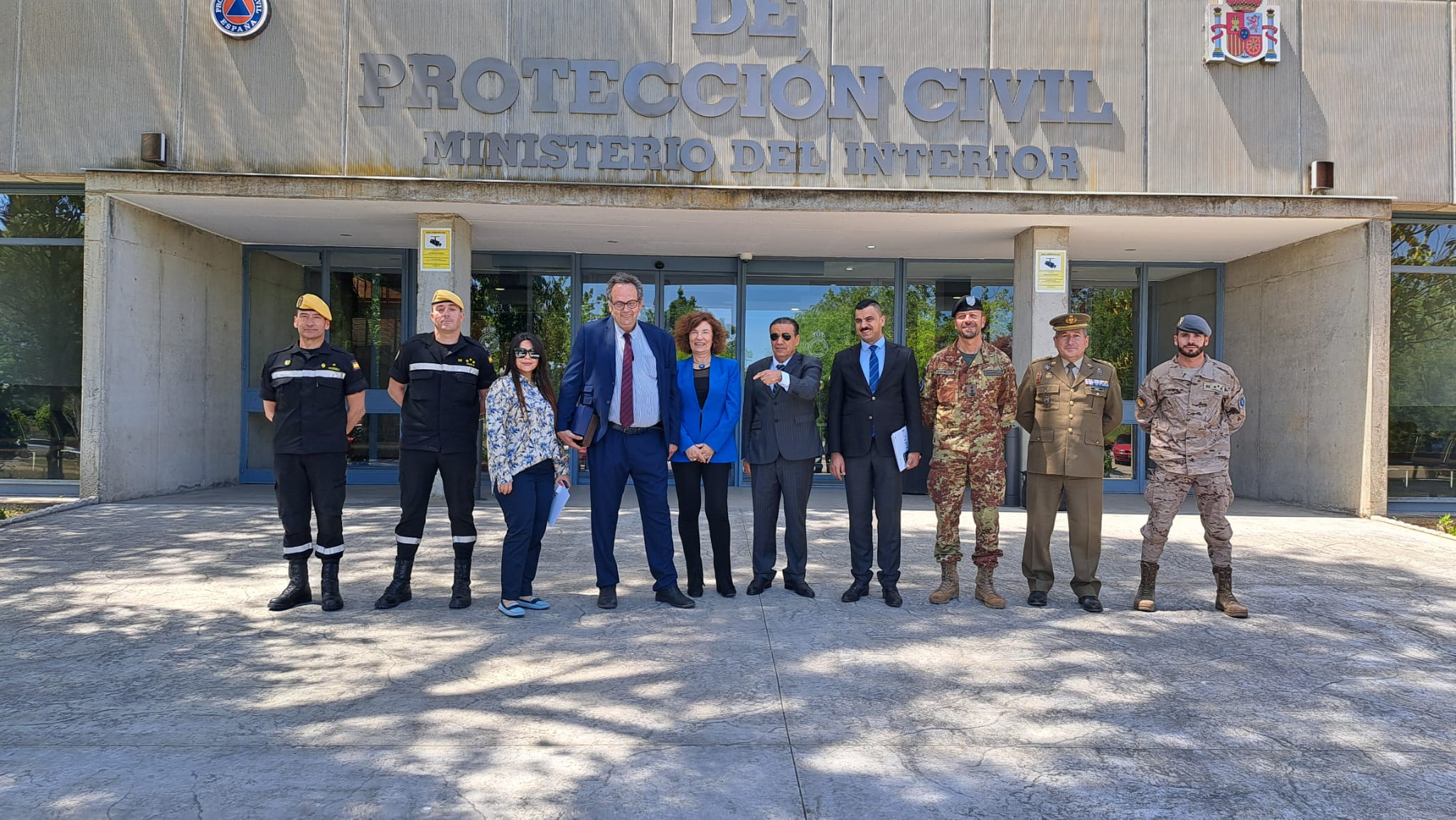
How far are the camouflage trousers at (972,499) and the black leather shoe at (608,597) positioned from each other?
1952 millimetres

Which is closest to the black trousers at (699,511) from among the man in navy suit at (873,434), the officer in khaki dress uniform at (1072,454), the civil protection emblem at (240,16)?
the man in navy suit at (873,434)

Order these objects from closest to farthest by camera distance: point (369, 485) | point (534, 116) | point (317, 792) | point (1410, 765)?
point (317, 792) → point (1410, 765) → point (534, 116) → point (369, 485)

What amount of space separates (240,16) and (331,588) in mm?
6666

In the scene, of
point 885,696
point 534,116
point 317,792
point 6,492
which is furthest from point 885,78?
point 6,492

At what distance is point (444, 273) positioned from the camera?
Result: 371 inches

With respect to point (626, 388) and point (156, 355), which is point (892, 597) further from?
point (156, 355)

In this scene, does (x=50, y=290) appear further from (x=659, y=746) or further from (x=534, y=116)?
(x=659, y=746)

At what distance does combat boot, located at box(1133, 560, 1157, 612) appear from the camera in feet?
17.0

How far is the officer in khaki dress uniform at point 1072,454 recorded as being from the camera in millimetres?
5203

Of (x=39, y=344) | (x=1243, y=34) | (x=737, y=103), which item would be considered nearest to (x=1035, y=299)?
(x=1243, y=34)

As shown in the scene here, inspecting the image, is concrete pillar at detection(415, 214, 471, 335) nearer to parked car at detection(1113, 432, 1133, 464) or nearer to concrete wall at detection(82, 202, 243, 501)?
concrete wall at detection(82, 202, 243, 501)

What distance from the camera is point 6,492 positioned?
31.6 ft

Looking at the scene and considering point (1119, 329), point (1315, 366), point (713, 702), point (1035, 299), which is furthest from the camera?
point (1119, 329)

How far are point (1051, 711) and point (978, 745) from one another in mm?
524
